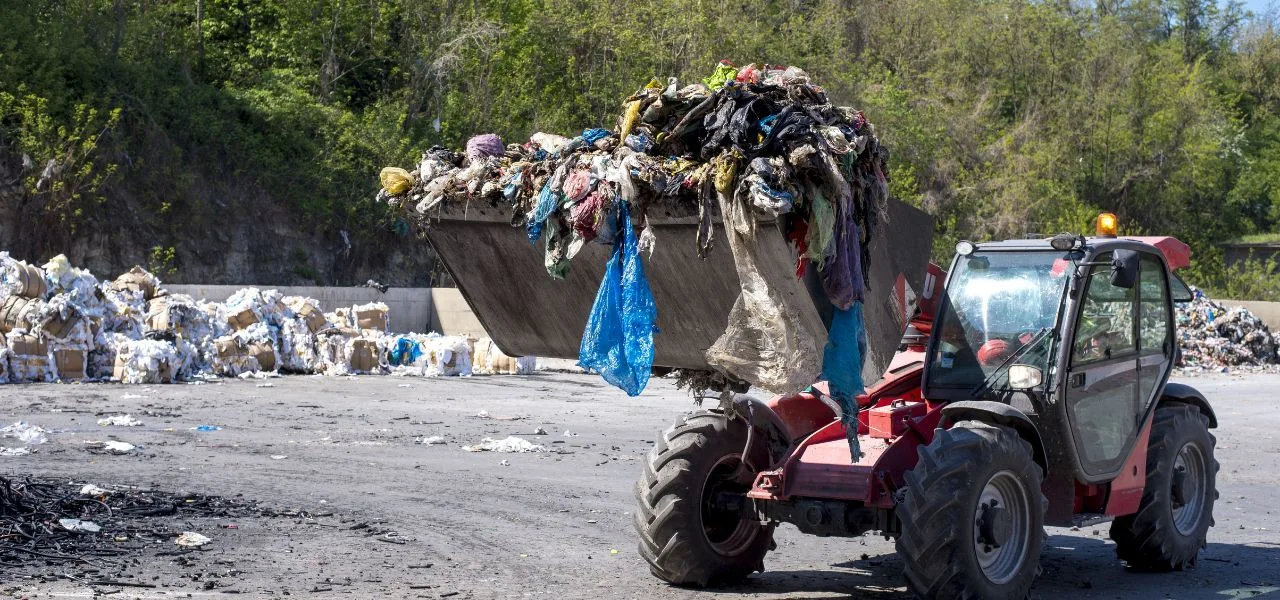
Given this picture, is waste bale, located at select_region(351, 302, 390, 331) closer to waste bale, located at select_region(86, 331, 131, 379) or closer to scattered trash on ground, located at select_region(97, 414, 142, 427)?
waste bale, located at select_region(86, 331, 131, 379)

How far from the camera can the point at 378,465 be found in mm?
10844

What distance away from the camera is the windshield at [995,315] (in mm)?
6824

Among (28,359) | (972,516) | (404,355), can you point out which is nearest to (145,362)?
(28,359)

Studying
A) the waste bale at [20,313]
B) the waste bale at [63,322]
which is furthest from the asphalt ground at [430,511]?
the waste bale at [20,313]

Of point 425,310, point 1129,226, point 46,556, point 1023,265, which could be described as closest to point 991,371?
point 1023,265

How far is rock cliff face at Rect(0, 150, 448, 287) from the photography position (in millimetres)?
26359

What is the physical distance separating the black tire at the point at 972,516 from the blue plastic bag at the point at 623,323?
1335 mm

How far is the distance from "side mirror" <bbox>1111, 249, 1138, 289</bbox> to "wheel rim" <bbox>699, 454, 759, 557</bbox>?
2.14m

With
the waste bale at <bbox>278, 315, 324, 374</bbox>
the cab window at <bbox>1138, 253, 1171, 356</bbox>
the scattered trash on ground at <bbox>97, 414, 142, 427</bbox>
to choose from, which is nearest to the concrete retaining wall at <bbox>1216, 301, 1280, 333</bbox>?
the waste bale at <bbox>278, 315, 324, 374</bbox>

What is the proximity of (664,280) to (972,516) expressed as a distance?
1.76 meters

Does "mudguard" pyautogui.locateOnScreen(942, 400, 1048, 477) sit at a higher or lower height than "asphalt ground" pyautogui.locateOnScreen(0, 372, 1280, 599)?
higher

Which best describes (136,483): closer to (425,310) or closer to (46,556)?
A: (46,556)

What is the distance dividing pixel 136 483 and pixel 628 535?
3.73m

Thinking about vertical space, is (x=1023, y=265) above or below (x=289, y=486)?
above
